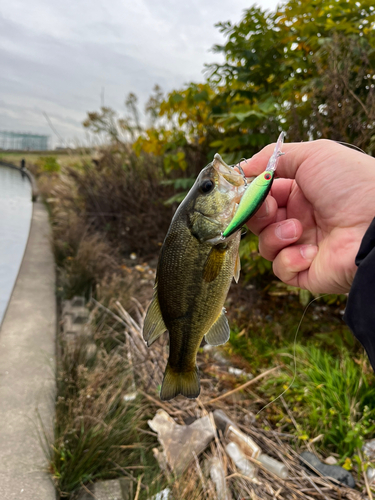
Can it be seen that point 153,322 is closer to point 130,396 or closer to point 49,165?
point 130,396

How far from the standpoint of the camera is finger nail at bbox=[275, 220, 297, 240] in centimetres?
179

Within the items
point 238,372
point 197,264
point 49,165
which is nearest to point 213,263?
point 197,264

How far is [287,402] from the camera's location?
3375 millimetres

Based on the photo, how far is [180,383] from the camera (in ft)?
4.80

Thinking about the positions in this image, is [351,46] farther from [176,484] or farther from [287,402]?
[176,484]

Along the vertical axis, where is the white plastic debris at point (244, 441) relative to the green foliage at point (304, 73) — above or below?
below

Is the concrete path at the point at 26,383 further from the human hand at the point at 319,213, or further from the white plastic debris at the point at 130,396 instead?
the human hand at the point at 319,213

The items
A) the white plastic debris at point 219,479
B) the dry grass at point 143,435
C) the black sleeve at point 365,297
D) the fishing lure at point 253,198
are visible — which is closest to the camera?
the fishing lure at point 253,198

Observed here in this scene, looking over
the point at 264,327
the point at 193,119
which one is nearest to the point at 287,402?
the point at 264,327

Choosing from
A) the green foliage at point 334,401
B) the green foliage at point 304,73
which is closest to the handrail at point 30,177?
the green foliage at point 304,73

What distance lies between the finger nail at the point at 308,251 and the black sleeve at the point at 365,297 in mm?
463

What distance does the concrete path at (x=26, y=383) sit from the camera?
102 inches

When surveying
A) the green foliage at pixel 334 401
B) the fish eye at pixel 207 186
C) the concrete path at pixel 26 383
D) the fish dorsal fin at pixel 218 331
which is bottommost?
the concrete path at pixel 26 383

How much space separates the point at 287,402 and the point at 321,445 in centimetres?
48
